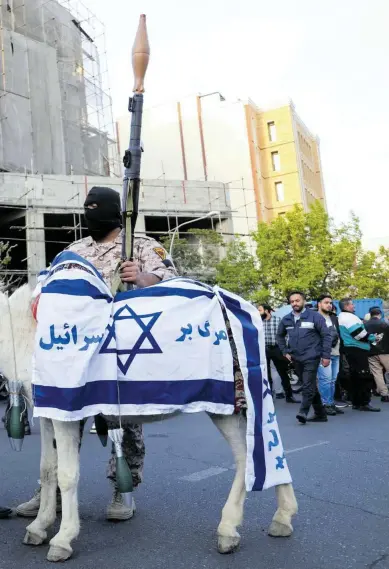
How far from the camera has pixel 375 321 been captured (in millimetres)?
11922

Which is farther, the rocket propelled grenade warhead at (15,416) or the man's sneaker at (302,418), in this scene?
the man's sneaker at (302,418)

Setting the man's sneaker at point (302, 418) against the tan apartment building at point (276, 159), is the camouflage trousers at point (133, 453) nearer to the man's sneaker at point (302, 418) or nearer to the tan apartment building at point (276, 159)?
the man's sneaker at point (302, 418)

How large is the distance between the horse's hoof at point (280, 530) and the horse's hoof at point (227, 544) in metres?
0.30

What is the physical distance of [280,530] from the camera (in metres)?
3.47

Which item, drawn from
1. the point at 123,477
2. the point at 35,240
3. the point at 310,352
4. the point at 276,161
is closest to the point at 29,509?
the point at 123,477

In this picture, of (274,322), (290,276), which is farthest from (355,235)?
(274,322)

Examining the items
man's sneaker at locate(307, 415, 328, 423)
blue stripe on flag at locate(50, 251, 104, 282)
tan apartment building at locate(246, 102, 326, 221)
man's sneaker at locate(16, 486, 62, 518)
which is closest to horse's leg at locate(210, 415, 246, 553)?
blue stripe on flag at locate(50, 251, 104, 282)

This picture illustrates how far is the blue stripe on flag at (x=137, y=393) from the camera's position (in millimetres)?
3225

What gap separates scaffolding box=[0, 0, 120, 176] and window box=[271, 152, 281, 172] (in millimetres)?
23167

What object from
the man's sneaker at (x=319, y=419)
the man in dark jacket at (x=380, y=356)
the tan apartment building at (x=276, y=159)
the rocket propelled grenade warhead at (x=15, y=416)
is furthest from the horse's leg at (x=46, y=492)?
the tan apartment building at (x=276, y=159)

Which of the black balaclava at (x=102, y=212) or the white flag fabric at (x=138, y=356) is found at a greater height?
the black balaclava at (x=102, y=212)

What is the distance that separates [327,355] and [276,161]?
168ft

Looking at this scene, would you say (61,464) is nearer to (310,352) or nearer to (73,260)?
(73,260)

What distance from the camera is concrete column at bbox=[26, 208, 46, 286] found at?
30938 mm
